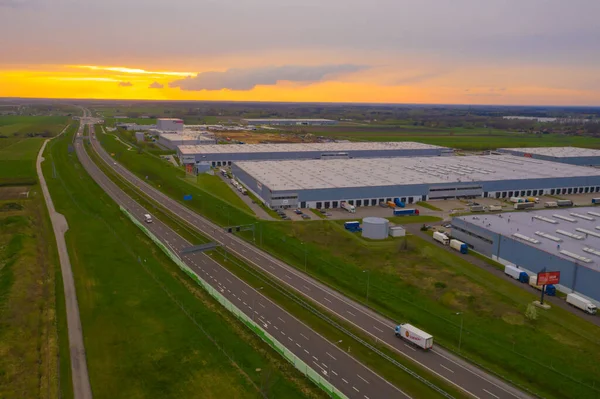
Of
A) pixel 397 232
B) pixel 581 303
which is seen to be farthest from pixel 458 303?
pixel 397 232

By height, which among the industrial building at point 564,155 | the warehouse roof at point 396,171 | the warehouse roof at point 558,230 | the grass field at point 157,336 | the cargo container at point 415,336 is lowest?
the grass field at point 157,336

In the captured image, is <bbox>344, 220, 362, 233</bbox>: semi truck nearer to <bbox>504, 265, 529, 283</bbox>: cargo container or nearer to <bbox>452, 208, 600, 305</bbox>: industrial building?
<bbox>452, 208, 600, 305</bbox>: industrial building

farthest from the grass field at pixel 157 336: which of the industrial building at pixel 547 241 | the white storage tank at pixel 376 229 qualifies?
the industrial building at pixel 547 241

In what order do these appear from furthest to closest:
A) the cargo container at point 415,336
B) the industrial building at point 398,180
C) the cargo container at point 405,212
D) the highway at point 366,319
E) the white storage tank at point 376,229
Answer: the industrial building at point 398,180 < the cargo container at point 405,212 < the white storage tank at point 376,229 < the cargo container at point 415,336 < the highway at point 366,319

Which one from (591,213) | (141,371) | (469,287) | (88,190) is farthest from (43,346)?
(591,213)

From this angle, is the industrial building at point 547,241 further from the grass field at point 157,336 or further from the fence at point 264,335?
the grass field at point 157,336

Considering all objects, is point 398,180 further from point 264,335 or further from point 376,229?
point 264,335
